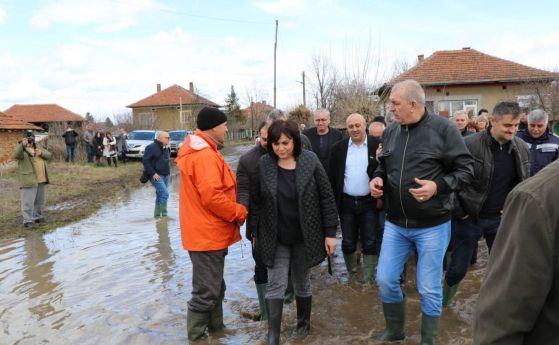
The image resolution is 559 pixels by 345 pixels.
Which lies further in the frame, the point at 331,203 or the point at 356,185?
the point at 356,185

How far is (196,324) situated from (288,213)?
1284 millimetres

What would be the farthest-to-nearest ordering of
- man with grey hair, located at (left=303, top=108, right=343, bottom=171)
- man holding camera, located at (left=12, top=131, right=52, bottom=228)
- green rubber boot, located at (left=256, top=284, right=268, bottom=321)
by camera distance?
man holding camera, located at (left=12, top=131, right=52, bottom=228)
man with grey hair, located at (left=303, top=108, right=343, bottom=171)
green rubber boot, located at (left=256, top=284, right=268, bottom=321)

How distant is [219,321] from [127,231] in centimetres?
496

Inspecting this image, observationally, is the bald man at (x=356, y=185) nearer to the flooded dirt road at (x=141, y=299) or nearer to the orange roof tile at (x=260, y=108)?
the flooded dirt road at (x=141, y=299)

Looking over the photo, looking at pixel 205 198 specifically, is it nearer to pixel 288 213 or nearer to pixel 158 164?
pixel 288 213

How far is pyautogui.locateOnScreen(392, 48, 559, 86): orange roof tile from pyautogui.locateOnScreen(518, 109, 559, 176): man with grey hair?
18.8 meters

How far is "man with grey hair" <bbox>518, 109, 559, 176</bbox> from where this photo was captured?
5.33 m

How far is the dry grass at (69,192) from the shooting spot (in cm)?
977

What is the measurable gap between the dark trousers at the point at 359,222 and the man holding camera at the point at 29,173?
6551mm

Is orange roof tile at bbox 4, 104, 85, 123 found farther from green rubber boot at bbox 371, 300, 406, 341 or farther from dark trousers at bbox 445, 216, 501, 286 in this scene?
green rubber boot at bbox 371, 300, 406, 341

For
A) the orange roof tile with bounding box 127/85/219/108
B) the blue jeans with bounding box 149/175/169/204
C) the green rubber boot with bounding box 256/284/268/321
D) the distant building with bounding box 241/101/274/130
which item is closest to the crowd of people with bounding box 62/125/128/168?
the blue jeans with bounding box 149/175/169/204

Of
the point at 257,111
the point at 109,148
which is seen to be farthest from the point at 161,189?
the point at 257,111

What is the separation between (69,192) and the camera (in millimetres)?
13703

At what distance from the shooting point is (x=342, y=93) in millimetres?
22234
